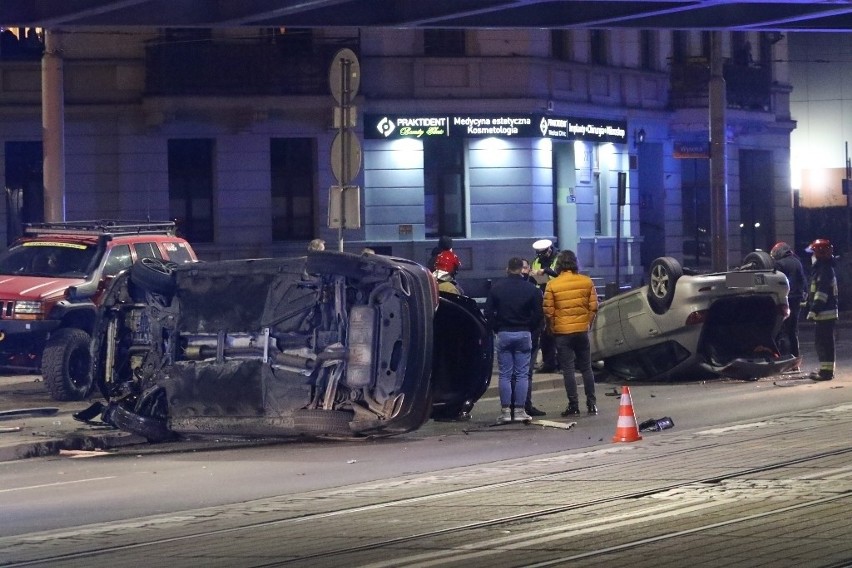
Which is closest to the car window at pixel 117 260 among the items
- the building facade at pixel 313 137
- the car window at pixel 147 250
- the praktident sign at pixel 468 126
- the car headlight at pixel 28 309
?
the car window at pixel 147 250

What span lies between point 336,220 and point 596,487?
8006mm

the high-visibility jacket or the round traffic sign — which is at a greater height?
the round traffic sign

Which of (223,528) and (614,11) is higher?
(614,11)

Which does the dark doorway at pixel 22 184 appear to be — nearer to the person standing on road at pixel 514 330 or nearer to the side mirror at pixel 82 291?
the side mirror at pixel 82 291

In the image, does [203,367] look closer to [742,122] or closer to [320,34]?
[320,34]

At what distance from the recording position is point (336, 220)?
17922 mm

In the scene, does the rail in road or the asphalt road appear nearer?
the rail in road

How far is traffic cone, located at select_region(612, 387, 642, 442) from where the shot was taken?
43.5ft

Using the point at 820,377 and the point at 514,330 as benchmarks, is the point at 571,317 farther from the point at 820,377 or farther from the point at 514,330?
the point at 820,377

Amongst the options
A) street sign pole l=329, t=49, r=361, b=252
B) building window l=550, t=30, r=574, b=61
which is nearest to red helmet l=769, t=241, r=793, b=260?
street sign pole l=329, t=49, r=361, b=252

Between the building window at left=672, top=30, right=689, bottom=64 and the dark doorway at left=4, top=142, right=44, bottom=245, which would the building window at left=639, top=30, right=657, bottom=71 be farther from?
the dark doorway at left=4, top=142, right=44, bottom=245

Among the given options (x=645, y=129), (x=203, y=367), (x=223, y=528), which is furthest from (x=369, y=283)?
(x=645, y=129)

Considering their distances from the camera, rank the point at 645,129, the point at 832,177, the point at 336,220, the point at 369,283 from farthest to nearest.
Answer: the point at 832,177 → the point at 645,129 → the point at 336,220 → the point at 369,283

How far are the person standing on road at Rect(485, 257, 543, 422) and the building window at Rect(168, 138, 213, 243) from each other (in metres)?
17.4
